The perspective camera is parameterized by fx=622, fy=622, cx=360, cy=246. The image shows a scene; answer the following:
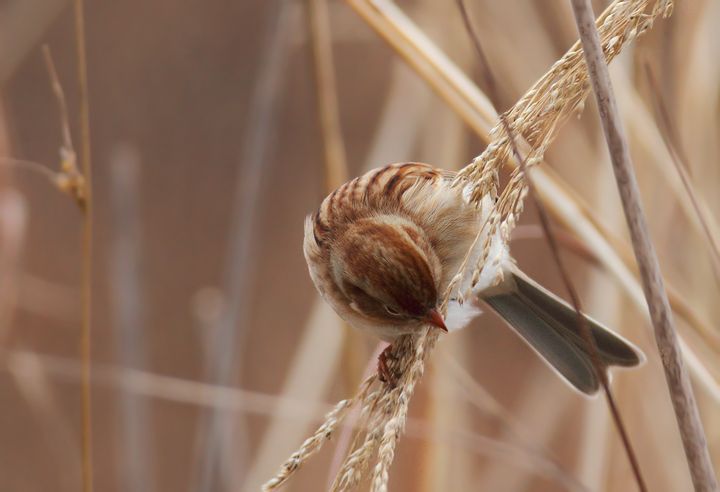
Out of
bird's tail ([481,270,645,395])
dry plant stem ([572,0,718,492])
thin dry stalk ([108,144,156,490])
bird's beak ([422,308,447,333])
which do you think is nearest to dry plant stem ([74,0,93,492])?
thin dry stalk ([108,144,156,490])

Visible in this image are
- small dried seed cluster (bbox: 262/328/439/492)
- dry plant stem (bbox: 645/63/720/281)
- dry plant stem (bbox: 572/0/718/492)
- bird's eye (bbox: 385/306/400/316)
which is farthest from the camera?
bird's eye (bbox: 385/306/400/316)

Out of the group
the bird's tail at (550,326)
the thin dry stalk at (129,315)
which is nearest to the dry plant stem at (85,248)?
the thin dry stalk at (129,315)

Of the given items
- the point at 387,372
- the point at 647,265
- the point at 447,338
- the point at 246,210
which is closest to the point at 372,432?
the point at 387,372

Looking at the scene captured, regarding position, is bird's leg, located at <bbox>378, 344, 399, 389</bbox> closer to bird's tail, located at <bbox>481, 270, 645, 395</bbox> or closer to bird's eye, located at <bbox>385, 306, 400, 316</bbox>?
bird's eye, located at <bbox>385, 306, 400, 316</bbox>

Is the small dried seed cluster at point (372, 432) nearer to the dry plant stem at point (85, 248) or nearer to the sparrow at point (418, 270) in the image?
the sparrow at point (418, 270)

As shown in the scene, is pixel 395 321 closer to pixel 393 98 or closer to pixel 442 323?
pixel 442 323

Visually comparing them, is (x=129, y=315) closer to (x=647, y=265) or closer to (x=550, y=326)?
(x=550, y=326)

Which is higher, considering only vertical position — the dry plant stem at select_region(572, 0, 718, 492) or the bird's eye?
the bird's eye
